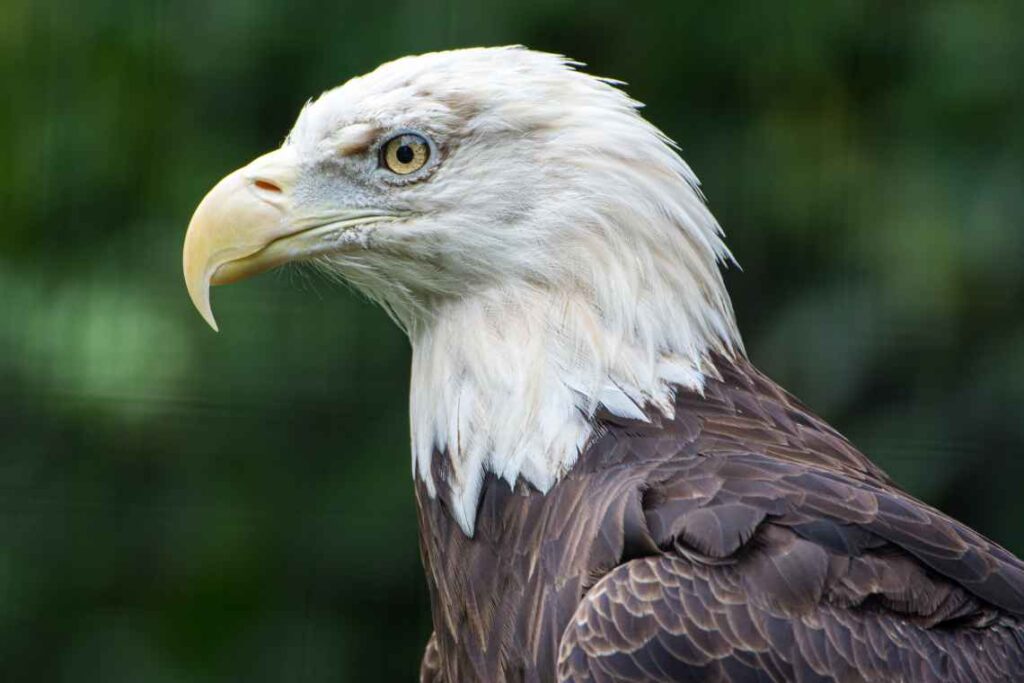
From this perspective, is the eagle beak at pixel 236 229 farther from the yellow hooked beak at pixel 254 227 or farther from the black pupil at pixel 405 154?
the black pupil at pixel 405 154

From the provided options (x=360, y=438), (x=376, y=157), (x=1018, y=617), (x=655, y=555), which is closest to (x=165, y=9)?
(x=360, y=438)

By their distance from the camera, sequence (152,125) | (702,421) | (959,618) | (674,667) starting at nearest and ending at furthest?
(674,667)
(959,618)
(702,421)
(152,125)

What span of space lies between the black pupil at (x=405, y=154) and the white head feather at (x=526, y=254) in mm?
40

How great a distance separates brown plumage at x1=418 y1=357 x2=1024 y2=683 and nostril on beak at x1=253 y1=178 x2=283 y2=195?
25.5 inches

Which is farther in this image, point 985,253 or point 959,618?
point 985,253

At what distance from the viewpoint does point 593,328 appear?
278 centimetres

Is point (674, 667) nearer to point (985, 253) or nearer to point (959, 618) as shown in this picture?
Answer: point (959, 618)

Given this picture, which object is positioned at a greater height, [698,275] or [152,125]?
[698,275]

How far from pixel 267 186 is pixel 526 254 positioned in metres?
0.48

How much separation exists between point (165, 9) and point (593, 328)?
2.06 metres

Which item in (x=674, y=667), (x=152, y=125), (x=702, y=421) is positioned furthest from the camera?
(x=152, y=125)

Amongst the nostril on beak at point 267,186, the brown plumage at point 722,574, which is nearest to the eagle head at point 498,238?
the nostril on beak at point 267,186

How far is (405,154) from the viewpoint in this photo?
9.50ft

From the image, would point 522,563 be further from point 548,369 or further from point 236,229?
point 236,229
